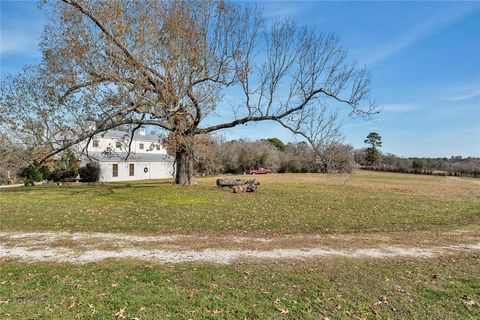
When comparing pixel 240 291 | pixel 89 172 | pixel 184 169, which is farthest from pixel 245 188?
pixel 89 172

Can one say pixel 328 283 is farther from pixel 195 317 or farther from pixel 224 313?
pixel 195 317

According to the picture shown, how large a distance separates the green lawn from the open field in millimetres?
17

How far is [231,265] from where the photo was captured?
6.61 meters

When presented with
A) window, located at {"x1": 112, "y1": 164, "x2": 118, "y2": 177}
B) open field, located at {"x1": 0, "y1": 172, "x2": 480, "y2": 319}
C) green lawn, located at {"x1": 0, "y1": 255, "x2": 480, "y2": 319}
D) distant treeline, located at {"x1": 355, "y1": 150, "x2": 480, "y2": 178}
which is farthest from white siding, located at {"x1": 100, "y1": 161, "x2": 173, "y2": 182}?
green lawn, located at {"x1": 0, "y1": 255, "x2": 480, "y2": 319}

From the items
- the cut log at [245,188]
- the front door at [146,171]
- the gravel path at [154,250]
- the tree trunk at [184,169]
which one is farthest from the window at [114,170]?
the gravel path at [154,250]

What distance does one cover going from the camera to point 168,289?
529 cm

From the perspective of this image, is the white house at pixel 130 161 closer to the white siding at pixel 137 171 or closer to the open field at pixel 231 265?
the white siding at pixel 137 171

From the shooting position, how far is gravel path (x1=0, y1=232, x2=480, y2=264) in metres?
7.01

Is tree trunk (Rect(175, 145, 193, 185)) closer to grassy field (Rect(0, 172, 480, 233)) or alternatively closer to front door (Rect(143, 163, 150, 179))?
grassy field (Rect(0, 172, 480, 233))

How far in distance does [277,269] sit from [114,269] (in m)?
2.99

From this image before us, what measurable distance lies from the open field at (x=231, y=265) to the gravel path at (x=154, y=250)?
0.02 m

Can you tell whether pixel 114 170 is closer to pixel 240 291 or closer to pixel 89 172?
pixel 89 172

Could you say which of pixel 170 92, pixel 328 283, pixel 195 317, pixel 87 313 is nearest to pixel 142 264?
pixel 87 313

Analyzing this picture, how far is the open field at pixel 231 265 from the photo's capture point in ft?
15.7
